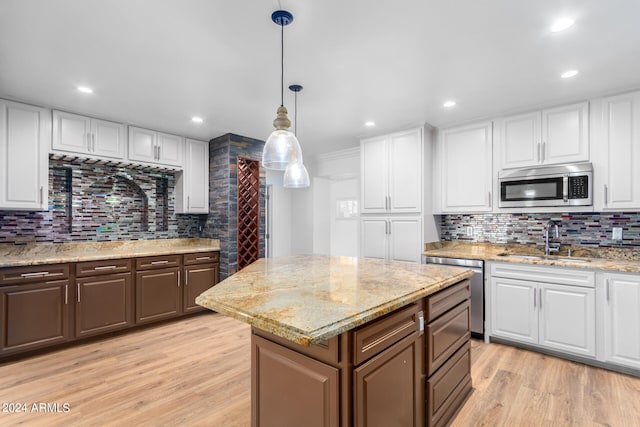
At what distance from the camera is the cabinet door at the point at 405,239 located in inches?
146

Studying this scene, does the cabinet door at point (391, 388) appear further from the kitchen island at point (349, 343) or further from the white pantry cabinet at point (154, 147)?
the white pantry cabinet at point (154, 147)

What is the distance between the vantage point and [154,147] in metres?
3.96

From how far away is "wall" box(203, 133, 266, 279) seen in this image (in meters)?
4.19

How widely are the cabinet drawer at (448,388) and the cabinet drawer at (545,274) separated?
3.86 ft

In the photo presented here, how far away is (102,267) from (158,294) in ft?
2.26

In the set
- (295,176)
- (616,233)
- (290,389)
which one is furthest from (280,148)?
(616,233)

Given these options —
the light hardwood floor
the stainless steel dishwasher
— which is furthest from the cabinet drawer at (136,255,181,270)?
the stainless steel dishwasher

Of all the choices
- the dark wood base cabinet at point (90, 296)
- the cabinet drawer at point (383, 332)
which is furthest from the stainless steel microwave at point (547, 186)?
the dark wood base cabinet at point (90, 296)

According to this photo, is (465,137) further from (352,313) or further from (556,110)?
(352,313)

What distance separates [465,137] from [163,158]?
378 centimetres

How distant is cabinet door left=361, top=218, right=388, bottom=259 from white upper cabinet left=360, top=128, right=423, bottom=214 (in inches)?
5.8

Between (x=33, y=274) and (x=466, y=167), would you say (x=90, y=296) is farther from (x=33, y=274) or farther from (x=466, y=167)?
(x=466, y=167)

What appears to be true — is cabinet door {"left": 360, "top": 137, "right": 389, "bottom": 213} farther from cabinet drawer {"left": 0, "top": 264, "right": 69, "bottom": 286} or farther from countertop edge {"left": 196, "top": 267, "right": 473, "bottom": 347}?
cabinet drawer {"left": 0, "top": 264, "right": 69, "bottom": 286}

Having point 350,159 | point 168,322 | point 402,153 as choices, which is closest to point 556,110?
point 402,153
